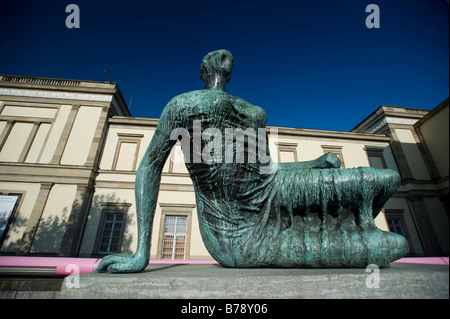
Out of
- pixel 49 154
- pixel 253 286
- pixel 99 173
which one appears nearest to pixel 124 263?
pixel 253 286

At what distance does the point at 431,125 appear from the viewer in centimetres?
64

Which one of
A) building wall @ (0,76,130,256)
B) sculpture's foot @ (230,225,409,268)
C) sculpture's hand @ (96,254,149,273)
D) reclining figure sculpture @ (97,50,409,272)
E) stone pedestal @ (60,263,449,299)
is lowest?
stone pedestal @ (60,263,449,299)

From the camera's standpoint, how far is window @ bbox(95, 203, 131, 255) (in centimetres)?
955

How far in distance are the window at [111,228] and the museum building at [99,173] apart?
0.04m

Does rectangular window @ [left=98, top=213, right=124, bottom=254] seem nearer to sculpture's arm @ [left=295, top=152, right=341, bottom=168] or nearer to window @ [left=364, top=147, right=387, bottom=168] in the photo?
sculpture's arm @ [left=295, top=152, right=341, bottom=168]

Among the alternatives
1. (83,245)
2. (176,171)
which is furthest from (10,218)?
(176,171)

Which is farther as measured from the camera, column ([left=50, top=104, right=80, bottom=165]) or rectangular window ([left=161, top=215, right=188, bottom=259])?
column ([left=50, top=104, right=80, bottom=165])

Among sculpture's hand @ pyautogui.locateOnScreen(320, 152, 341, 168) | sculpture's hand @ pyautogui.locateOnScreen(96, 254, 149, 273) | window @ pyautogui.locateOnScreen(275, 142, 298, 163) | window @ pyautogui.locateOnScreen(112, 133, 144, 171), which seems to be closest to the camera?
sculpture's hand @ pyautogui.locateOnScreen(96, 254, 149, 273)

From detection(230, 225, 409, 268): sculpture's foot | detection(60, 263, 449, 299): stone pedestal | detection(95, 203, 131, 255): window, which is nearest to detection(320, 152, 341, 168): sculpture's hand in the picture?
detection(230, 225, 409, 268): sculpture's foot

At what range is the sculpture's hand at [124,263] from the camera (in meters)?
0.86

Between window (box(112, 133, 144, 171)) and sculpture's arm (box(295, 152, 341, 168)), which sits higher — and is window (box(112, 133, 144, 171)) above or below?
above

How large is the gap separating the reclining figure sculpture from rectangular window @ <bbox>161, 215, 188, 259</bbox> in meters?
9.65

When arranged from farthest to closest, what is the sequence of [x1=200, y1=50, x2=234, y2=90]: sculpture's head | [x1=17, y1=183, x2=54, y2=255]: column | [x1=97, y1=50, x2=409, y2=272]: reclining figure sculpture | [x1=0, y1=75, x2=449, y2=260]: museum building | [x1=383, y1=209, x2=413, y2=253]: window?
[x1=383, y1=209, x2=413, y2=253]: window → [x1=0, y1=75, x2=449, y2=260]: museum building → [x1=17, y1=183, x2=54, y2=255]: column → [x1=200, y1=50, x2=234, y2=90]: sculpture's head → [x1=97, y1=50, x2=409, y2=272]: reclining figure sculpture

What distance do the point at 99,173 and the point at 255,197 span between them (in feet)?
38.1
